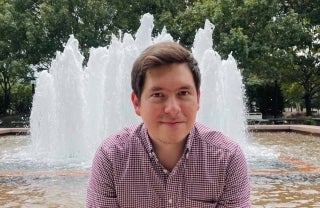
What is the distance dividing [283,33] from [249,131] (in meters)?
7.70

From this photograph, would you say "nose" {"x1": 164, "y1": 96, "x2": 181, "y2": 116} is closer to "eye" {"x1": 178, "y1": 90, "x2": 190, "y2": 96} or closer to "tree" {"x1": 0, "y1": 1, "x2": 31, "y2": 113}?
"eye" {"x1": 178, "y1": 90, "x2": 190, "y2": 96}

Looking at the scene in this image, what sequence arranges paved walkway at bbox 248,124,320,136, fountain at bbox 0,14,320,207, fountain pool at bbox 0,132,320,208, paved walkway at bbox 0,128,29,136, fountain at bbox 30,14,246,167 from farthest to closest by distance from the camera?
paved walkway at bbox 0,128,29,136 < paved walkway at bbox 248,124,320,136 < fountain at bbox 30,14,246,167 < fountain at bbox 0,14,320,207 < fountain pool at bbox 0,132,320,208

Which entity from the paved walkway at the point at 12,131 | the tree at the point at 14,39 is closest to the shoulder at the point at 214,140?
the paved walkway at the point at 12,131

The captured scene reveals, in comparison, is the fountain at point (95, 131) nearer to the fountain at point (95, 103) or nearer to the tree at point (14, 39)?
the fountain at point (95, 103)

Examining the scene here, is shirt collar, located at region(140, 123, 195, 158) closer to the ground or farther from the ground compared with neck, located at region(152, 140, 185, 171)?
farther from the ground

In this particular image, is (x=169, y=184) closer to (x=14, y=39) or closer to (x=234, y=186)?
(x=234, y=186)

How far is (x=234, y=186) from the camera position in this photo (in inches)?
76.2

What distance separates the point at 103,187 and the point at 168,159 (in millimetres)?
273

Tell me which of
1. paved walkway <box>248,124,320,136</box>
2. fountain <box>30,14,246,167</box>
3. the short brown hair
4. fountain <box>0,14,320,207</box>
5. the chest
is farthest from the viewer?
paved walkway <box>248,124,320,136</box>

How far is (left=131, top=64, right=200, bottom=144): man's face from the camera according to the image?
5.96 feet

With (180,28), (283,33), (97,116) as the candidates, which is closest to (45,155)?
(97,116)

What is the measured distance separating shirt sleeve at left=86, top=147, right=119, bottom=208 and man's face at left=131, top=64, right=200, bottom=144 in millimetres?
240

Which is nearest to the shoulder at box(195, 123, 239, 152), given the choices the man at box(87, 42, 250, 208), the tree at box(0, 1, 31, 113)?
the man at box(87, 42, 250, 208)

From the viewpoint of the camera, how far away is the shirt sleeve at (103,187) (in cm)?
193
